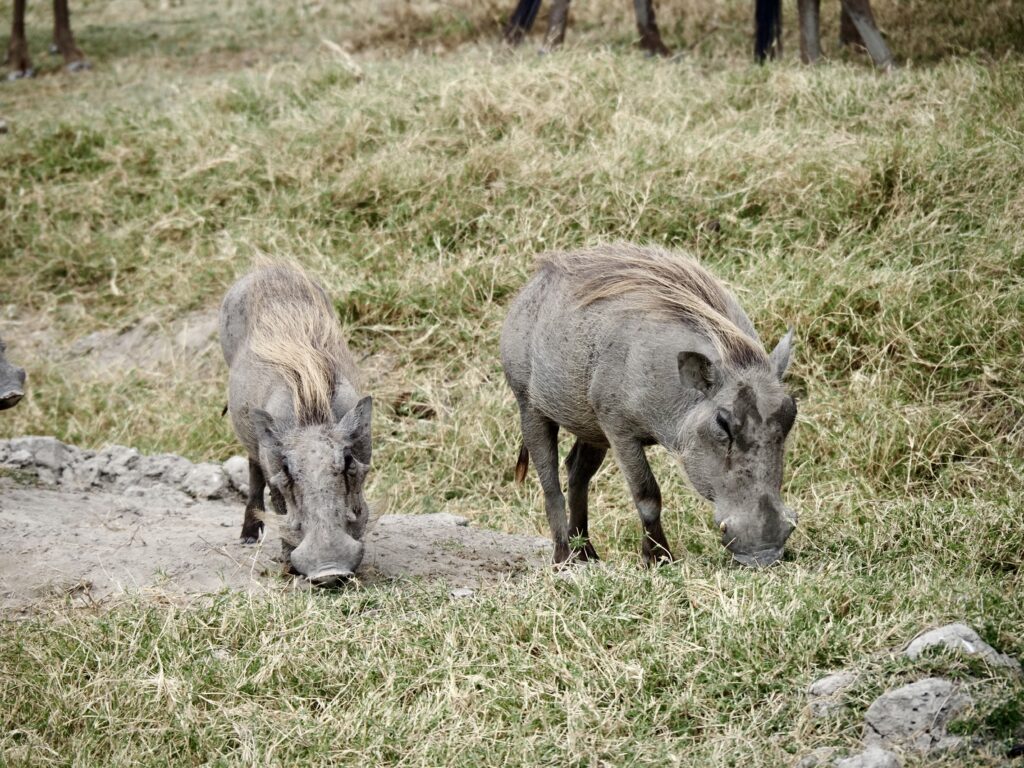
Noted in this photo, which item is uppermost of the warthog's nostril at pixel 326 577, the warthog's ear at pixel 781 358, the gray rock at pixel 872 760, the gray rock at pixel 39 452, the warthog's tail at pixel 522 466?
the warthog's ear at pixel 781 358

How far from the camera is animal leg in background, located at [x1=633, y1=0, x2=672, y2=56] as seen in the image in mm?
9922

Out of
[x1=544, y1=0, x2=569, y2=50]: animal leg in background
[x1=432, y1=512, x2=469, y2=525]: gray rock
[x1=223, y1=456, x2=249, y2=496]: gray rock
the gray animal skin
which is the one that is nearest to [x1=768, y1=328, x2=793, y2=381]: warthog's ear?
[x1=432, y1=512, x2=469, y2=525]: gray rock

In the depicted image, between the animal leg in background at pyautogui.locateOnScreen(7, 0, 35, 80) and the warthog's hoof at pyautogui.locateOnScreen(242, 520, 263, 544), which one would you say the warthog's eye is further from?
the animal leg in background at pyautogui.locateOnScreen(7, 0, 35, 80)

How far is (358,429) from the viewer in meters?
4.37

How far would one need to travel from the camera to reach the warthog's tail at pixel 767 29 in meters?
9.16

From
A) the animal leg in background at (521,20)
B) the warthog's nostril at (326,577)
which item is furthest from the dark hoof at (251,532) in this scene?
the animal leg in background at (521,20)

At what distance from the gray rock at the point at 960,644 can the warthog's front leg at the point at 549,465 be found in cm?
158

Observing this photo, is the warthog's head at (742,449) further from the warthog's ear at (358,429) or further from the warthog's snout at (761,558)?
the warthog's ear at (358,429)

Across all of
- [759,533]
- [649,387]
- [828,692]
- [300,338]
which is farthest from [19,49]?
[828,692]

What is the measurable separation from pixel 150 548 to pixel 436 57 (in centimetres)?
618

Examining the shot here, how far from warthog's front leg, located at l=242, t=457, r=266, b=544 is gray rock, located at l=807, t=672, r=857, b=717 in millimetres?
2436

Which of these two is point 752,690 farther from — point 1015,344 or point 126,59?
point 126,59

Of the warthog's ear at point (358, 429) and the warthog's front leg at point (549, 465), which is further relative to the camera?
the warthog's front leg at point (549, 465)

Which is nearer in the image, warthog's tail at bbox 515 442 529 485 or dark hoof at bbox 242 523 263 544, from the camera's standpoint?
dark hoof at bbox 242 523 263 544
